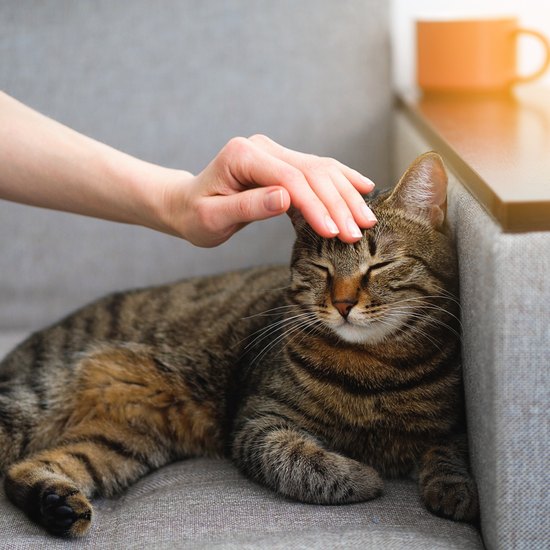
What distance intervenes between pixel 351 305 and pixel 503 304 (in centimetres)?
30

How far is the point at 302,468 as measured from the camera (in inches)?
44.3

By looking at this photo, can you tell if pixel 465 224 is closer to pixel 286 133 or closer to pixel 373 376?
pixel 373 376

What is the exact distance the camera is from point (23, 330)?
184 centimetres

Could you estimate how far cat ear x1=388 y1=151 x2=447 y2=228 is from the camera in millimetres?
1149

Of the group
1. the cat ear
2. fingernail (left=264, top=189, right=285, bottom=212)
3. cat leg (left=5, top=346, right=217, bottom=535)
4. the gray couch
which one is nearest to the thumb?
fingernail (left=264, top=189, right=285, bottom=212)

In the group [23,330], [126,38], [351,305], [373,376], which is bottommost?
[23,330]

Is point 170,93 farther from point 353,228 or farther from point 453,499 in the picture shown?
point 453,499

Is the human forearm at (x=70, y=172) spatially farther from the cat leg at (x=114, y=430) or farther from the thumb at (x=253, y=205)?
the cat leg at (x=114, y=430)

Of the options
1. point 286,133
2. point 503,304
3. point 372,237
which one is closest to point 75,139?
point 372,237

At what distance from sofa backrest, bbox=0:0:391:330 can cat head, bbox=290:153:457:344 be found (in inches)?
27.3

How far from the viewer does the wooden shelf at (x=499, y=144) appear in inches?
35.7

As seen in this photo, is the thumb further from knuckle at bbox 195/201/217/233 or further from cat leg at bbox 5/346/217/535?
cat leg at bbox 5/346/217/535

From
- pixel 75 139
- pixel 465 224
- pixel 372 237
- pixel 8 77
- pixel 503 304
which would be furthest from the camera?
pixel 8 77

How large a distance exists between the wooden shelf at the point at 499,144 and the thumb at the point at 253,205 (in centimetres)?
25
